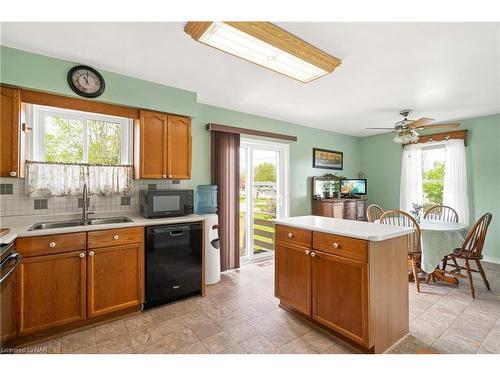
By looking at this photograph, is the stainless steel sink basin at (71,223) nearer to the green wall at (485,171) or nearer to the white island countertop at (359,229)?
the white island countertop at (359,229)

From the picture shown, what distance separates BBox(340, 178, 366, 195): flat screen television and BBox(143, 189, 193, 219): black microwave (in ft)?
11.2

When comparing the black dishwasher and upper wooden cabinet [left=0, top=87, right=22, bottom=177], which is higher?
upper wooden cabinet [left=0, top=87, right=22, bottom=177]

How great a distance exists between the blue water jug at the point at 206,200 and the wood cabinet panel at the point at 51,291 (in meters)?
1.53

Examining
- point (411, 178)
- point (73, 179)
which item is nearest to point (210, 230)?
point (73, 179)

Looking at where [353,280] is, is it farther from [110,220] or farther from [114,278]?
[110,220]

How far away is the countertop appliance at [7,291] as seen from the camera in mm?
1549

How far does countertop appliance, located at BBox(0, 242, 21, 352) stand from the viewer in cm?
155

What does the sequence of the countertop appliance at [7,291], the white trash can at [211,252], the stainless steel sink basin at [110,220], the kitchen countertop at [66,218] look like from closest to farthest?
the countertop appliance at [7,291] < the kitchen countertop at [66,218] < the stainless steel sink basin at [110,220] < the white trash can at [211,252]

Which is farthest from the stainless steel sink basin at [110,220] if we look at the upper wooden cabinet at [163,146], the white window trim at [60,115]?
the white window trim at [60,115]

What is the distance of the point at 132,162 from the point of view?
2916mm

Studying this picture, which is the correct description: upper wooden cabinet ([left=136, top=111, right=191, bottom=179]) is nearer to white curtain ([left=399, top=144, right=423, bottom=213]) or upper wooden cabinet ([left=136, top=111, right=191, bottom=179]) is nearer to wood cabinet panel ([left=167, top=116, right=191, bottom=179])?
wood cabinet panel ([left=167, top=116, right=191, bottom=179])

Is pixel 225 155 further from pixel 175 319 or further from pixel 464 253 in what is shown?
pixel 464 253

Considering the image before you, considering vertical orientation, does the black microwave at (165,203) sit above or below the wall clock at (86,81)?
below

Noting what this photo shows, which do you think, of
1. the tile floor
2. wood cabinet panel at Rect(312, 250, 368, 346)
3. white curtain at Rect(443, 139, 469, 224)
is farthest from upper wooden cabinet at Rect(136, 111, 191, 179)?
white curtain at Rect(443, 139, 469, 224)
